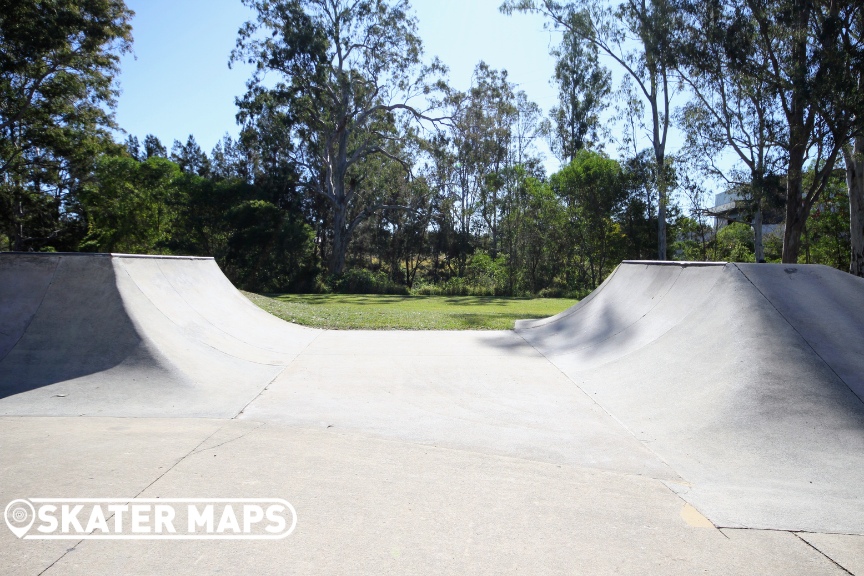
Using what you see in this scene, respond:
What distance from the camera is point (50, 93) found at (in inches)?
1074

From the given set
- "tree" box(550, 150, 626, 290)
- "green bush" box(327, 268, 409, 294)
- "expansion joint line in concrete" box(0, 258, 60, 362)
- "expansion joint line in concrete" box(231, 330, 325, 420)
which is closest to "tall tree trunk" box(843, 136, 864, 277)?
"tree" box(550, 150, 626, 290)

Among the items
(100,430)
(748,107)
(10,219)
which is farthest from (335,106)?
(100,430)

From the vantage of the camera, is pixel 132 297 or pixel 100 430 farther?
pixel 132 297

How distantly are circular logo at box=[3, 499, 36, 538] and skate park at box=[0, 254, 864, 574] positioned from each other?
0.09 m

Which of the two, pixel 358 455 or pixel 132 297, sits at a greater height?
pixel 132 297

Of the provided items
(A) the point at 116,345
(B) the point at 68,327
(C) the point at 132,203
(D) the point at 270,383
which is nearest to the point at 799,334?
(D) the point at 270,383

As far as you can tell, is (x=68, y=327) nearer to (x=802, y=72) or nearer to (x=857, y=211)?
(x=802, y=72)

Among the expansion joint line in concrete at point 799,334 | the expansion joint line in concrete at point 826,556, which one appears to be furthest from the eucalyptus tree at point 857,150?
the expansion joint line in concrete at point 826,556

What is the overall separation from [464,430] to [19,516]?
3.31 meters

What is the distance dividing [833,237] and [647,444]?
1071 inches

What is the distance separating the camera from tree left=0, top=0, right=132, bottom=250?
939 inches

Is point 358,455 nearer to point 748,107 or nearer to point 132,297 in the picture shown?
point 132,297

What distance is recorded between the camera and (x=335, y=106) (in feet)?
113

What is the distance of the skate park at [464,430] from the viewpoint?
3230 mm
